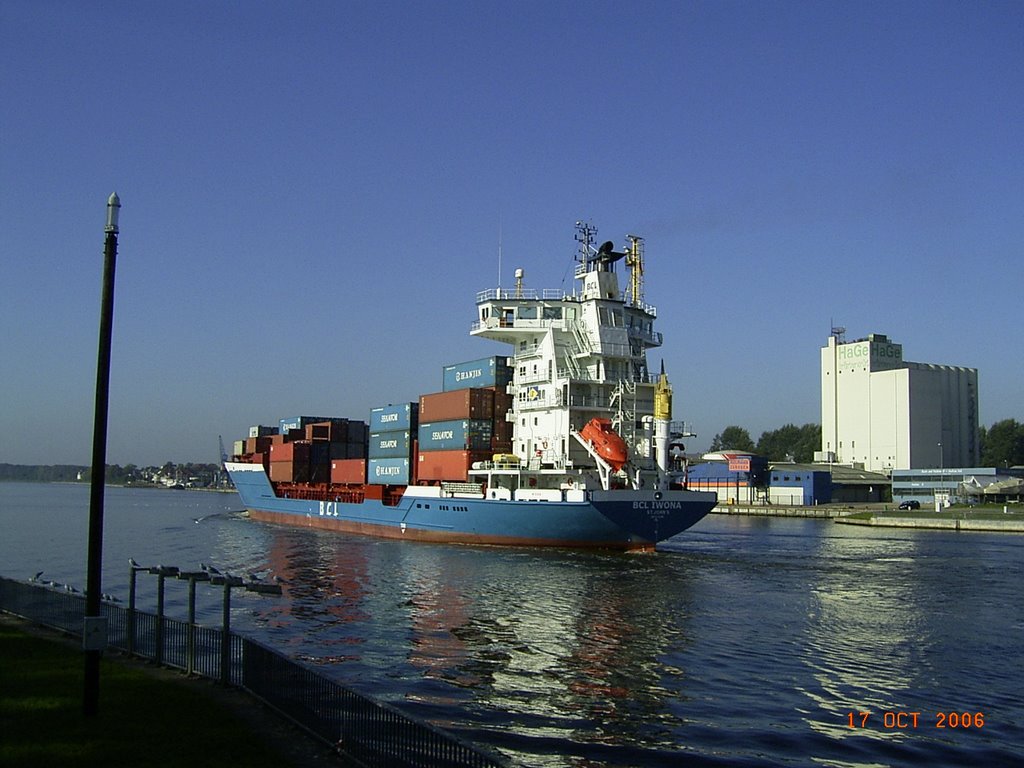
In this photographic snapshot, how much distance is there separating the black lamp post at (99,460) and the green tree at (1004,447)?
6242 inches

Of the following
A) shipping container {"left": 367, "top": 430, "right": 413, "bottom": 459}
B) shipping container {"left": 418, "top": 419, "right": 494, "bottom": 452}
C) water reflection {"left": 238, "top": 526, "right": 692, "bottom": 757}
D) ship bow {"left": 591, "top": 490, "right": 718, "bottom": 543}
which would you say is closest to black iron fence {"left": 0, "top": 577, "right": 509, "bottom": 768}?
water reflection {"left": 238, "top": 526, "right": 692, "bottom": 757}

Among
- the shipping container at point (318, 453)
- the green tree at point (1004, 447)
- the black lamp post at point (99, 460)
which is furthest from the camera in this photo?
the green tree at point (1004, 447)

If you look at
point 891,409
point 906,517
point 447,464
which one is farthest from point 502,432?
point 891,409

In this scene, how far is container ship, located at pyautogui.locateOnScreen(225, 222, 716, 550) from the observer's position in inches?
1622

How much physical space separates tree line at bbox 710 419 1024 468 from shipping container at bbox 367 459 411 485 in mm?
99145

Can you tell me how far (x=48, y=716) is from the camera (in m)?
11.1

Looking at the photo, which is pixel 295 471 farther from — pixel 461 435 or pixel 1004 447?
pixel 1004 447

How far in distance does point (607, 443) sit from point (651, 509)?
11.8 ft

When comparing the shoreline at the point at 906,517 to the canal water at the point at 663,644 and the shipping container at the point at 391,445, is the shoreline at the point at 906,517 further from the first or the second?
the shipping container at the point at 391,445

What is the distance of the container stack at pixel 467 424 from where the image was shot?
48.3m

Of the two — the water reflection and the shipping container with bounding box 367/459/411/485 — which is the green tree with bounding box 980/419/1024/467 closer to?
the shipping container with bounding box 367/459/411/485

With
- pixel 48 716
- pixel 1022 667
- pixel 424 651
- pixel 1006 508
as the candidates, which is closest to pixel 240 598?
pixel 424 651

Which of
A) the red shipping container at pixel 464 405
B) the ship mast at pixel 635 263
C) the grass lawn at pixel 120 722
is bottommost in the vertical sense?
the grass lawn at pixel 120 722

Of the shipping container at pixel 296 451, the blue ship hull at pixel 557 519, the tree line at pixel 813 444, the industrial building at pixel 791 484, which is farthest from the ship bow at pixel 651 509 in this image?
the tree line at pixel 813 444
